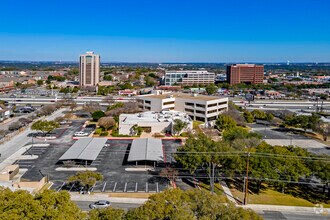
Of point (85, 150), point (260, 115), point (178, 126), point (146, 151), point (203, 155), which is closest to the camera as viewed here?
point (203, 155)

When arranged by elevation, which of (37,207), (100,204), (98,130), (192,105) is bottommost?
(100,204)

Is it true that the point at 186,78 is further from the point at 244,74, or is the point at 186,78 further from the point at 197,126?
the point at 197,126

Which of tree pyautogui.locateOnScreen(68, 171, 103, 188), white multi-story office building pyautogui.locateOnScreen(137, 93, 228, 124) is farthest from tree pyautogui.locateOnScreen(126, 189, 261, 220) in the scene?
white multi-story office building pyautogui.locateOnScreen(137, 93, 228, 124)

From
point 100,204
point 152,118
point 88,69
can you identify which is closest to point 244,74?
point 88,69

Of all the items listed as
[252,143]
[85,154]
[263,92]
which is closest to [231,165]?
[252,143]

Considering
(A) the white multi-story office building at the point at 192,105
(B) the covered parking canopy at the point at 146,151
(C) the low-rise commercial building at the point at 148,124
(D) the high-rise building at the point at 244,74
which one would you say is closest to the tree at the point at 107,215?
(B) the covered parking canopy at the point at 146,151

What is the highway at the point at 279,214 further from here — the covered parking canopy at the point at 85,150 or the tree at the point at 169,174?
the covered parking canopy at the point at 85,150

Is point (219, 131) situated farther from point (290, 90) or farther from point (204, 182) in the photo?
point (290, 90)
